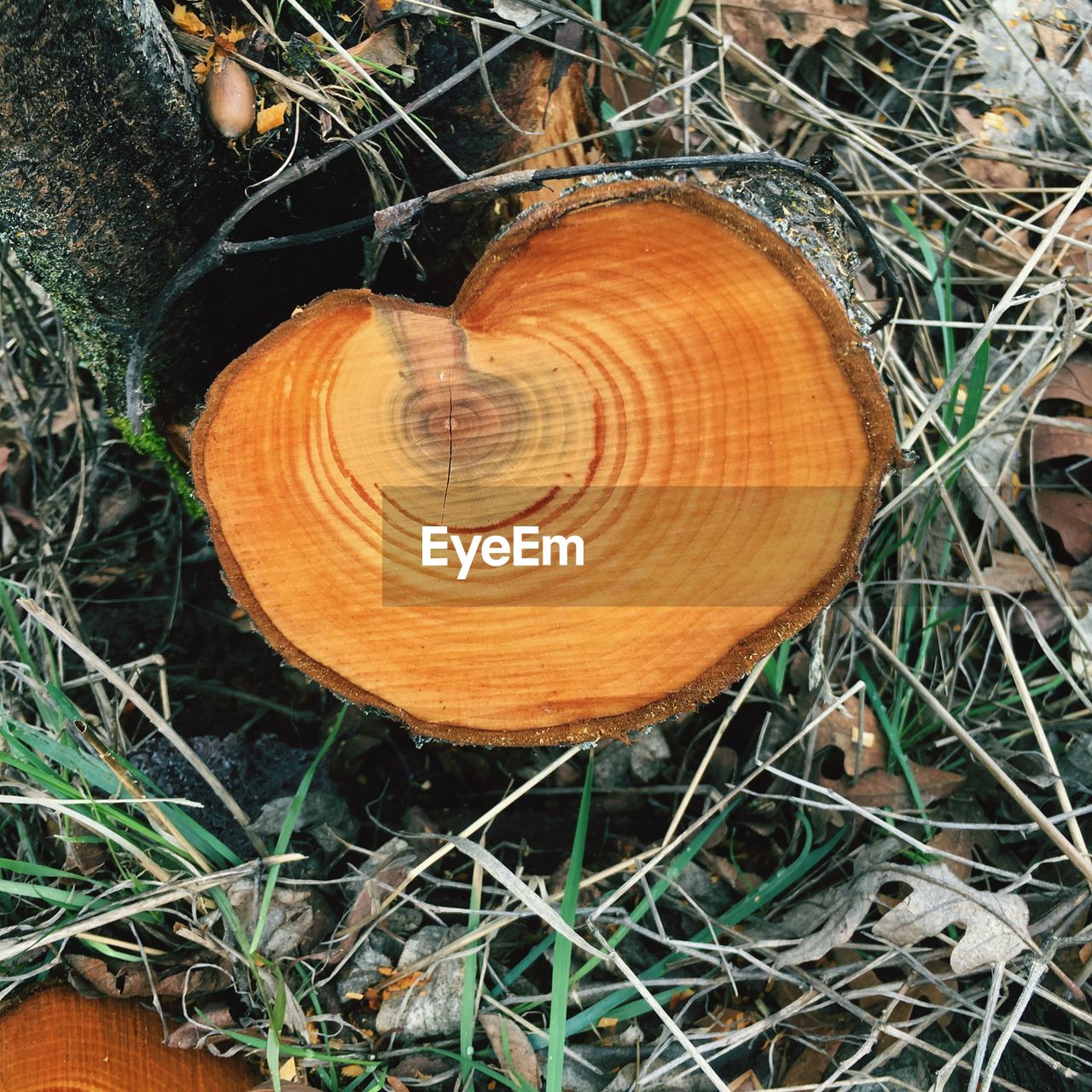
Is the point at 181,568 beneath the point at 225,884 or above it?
above

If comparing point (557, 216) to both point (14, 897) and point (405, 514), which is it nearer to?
point (405, 514)

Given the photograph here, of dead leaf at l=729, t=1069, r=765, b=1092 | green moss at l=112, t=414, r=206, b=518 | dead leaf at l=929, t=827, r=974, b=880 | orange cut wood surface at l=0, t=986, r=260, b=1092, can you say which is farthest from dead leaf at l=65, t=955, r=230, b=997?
dead leaf at l=929, t=827, r=974, b=880

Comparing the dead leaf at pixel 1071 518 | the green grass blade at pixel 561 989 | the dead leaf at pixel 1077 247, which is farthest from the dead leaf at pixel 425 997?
the dead leaf at pixel 1077 247

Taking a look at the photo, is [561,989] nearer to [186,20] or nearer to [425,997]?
[425,997]

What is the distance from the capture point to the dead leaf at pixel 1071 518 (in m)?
1.85

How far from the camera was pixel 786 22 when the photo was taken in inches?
80.4

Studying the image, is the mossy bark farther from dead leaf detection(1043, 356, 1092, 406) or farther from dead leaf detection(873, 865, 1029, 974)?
dead leaf detection(1043, 356, 1092, 406)

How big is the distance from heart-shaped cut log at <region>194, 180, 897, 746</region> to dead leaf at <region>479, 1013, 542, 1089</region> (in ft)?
1.74

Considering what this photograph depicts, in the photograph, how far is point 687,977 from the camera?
1581mm

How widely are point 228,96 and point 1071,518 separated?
1.73 metres

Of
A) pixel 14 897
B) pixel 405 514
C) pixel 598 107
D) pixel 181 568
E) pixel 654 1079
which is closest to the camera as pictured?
pixel 405 514

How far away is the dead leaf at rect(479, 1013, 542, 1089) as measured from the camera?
1.43 m

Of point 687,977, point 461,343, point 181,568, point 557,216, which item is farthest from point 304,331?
point 687,977

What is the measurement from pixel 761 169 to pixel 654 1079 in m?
1.38
